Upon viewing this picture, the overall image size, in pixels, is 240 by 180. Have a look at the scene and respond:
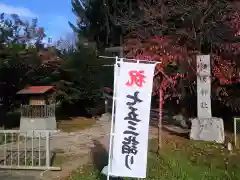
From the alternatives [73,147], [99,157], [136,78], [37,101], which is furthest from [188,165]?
[37,101]

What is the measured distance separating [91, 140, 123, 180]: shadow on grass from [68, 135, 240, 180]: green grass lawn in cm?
7

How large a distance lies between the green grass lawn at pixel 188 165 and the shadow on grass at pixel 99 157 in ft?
0.23

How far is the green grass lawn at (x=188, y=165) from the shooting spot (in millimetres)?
7305

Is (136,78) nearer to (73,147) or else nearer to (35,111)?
(73,147)

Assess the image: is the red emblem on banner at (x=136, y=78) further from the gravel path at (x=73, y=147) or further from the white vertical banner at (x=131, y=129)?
the gravel path at (x=73, y=147)

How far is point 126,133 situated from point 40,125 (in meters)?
8.41

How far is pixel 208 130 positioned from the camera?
10.9 meters

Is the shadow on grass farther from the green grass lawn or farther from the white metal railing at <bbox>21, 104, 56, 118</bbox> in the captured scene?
the white metal railing at <bbox>21, 104, 56, 118</bbox>

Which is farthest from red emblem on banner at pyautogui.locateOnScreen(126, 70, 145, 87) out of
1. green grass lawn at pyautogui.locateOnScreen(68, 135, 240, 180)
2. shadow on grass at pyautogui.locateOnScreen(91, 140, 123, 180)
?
green grass lawn at pyautogui.locateOnScreen(68, 135, 240, 180)

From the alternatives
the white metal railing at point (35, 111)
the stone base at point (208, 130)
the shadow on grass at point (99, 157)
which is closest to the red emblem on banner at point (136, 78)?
the shadow on grass at point (99, 157)

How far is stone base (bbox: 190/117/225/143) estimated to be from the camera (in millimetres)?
10766

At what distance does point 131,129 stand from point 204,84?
5.65 meters

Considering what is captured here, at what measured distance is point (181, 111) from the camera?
1513 cm

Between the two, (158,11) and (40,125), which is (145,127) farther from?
(40,125)
